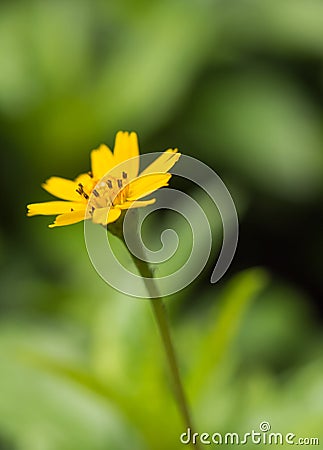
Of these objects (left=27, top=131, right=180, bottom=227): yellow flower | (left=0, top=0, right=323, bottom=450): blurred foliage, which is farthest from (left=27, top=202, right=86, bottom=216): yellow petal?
A: (left=0, top=0, right=323, bottom=450): blurred foliage

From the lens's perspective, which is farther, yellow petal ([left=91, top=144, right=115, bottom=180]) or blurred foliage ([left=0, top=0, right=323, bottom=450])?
blurred foliage ([left=0, top=0, right=323, bottom=450])

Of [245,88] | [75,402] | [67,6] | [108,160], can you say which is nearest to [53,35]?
[67,6]

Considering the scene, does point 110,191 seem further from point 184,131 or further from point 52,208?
point 184,131

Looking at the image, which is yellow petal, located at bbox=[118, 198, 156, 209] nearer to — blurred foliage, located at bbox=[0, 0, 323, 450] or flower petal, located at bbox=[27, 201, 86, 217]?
flower petal, located at bbox=[27, 201, 86, 217]

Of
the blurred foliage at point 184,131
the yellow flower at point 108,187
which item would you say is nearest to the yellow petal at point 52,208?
the yellow flower at point 108,187

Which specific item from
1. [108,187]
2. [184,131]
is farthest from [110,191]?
[184,131]

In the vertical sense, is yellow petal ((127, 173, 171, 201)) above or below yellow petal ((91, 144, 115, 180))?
below
